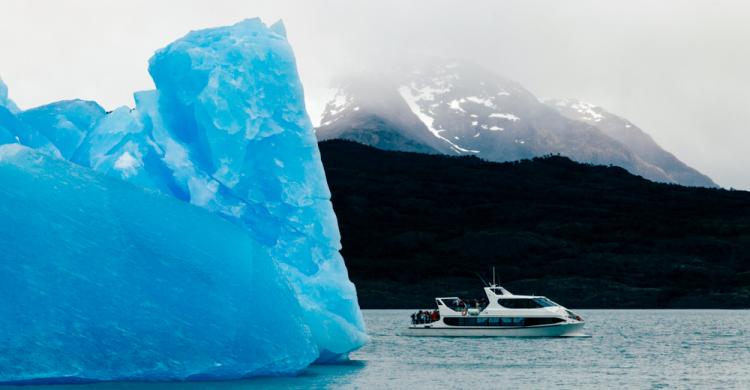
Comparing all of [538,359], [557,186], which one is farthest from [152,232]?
[557,186]

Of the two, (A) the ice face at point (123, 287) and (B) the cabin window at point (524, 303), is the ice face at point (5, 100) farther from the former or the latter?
(B) the cabin window at point (524, 303)

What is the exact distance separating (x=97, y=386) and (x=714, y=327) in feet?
195

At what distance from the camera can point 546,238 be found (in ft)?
440

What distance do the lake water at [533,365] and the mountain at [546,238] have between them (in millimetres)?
57080

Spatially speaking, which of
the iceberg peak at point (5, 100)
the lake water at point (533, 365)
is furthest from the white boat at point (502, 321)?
the iceberg peak at point (5, 100)

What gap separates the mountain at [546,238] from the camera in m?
119

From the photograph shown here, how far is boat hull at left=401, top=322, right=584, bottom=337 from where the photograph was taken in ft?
192

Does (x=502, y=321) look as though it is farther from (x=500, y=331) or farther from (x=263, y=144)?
(x=263, y=144)

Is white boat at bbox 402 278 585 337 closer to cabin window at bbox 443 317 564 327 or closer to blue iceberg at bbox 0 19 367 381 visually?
cabin window at bbox 443 317 564 327

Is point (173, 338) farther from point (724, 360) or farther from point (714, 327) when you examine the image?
point (714, 327)

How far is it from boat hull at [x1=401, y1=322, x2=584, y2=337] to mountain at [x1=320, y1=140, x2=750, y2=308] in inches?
2181

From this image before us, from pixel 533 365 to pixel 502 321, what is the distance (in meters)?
21.0

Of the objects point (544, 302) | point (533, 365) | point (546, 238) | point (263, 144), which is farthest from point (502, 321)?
point (546, 238)

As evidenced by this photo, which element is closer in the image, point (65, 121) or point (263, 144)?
point (263, 144)
